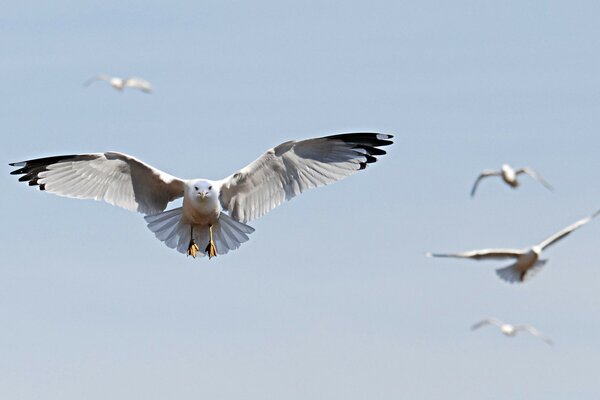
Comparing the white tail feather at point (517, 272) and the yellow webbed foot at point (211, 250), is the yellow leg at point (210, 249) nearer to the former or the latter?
the yellow webbed foot at point (211, 250)

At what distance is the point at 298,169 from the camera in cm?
1284

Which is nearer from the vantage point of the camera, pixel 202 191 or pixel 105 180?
pixel 202 191

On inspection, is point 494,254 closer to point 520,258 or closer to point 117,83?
point 520,258

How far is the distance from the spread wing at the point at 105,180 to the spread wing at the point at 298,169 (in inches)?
27.1

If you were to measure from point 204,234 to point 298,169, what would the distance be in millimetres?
1295

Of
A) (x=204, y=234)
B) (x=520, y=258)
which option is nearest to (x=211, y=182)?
(x=204, y=234)

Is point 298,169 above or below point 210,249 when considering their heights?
above

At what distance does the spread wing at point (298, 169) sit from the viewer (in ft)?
41.9

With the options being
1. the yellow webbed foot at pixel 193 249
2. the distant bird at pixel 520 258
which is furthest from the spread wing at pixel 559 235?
the yellow webbed foot at pixel 193 249

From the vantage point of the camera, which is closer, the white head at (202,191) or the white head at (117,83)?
the white head at (202,191)

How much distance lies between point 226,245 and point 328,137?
1659mm

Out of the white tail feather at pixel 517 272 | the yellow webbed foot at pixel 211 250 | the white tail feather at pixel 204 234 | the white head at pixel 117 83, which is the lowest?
the white tail feather at pixel 517 272

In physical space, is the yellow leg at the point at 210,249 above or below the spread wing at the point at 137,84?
below

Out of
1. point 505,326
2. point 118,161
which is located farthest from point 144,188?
point 505,326
